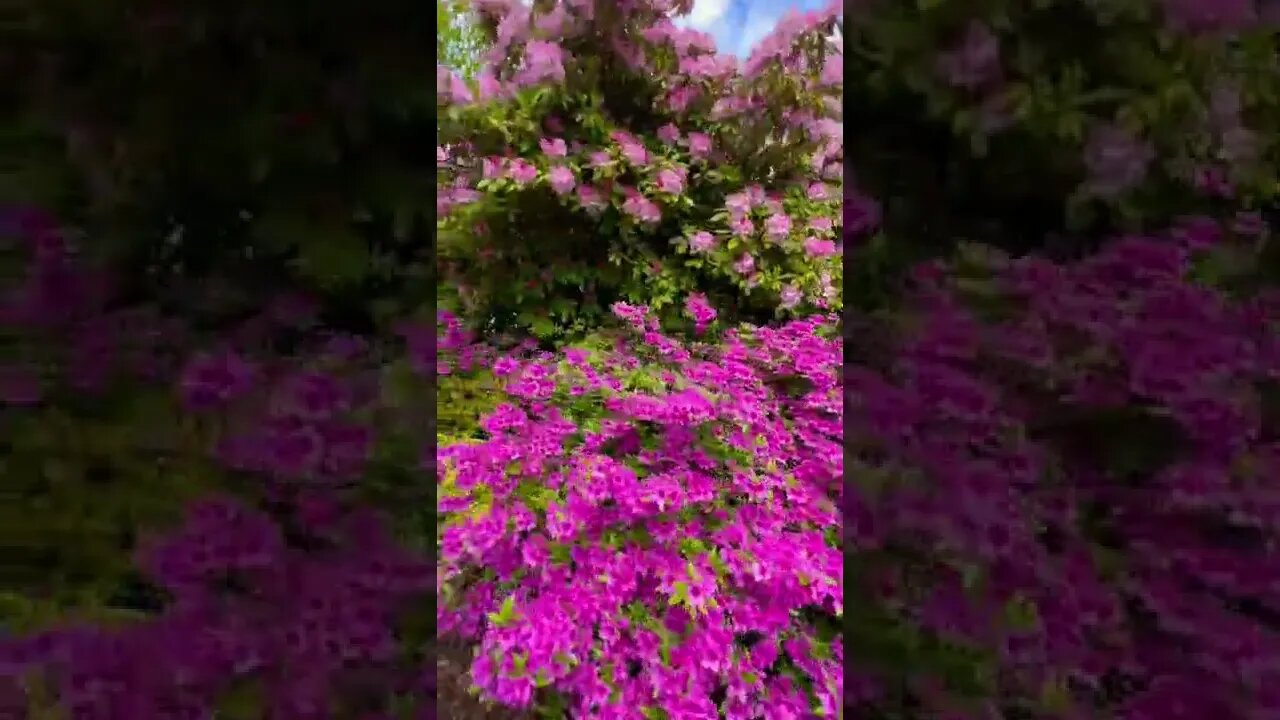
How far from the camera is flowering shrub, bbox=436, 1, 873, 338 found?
72.6 inches

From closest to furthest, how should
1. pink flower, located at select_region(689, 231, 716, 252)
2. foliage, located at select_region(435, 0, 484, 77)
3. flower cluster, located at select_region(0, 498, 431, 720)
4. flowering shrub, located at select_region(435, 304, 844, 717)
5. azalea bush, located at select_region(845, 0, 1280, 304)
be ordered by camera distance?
flower cluster, located at select_region(0, 498, 431, 720), flowering shrub, located at select_region(435, 304, 844, 717), azalea bush, located at select_region(845, 0, 1280, 304), foliage, located at select_region(435, 0, 484, 77), pink flower, located at select_region(689, 231, 716, 252)

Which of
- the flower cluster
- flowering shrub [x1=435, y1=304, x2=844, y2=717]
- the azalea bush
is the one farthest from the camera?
the azalea bush

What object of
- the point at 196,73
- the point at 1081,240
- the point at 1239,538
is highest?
the point at 196,73

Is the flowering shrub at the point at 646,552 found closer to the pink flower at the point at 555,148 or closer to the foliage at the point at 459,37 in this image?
the pink flower at the point at 555,148

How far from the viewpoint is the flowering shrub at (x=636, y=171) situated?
1845mm

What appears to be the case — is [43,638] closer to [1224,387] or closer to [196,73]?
[196,73]

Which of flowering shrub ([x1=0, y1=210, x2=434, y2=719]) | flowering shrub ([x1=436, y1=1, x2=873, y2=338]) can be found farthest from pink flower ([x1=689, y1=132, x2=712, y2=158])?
flowering shrub ([x1=0, y1=210, x2=434, y2=719])

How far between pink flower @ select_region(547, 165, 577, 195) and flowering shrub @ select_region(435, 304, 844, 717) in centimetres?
58

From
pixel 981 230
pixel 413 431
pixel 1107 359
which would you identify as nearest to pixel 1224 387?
pixel 1107 359

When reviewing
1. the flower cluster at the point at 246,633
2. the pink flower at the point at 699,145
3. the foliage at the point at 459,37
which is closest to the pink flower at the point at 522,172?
the foliage at the point at 459,37

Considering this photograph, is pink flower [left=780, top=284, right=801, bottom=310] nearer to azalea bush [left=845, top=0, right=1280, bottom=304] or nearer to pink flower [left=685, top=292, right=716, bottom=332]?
pink flower [left=685, top=292, right=716, bottom=332]

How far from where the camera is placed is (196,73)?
1.27 meters

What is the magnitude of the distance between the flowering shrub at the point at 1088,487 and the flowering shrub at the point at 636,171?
0.75 meters

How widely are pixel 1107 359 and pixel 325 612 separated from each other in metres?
1.22
